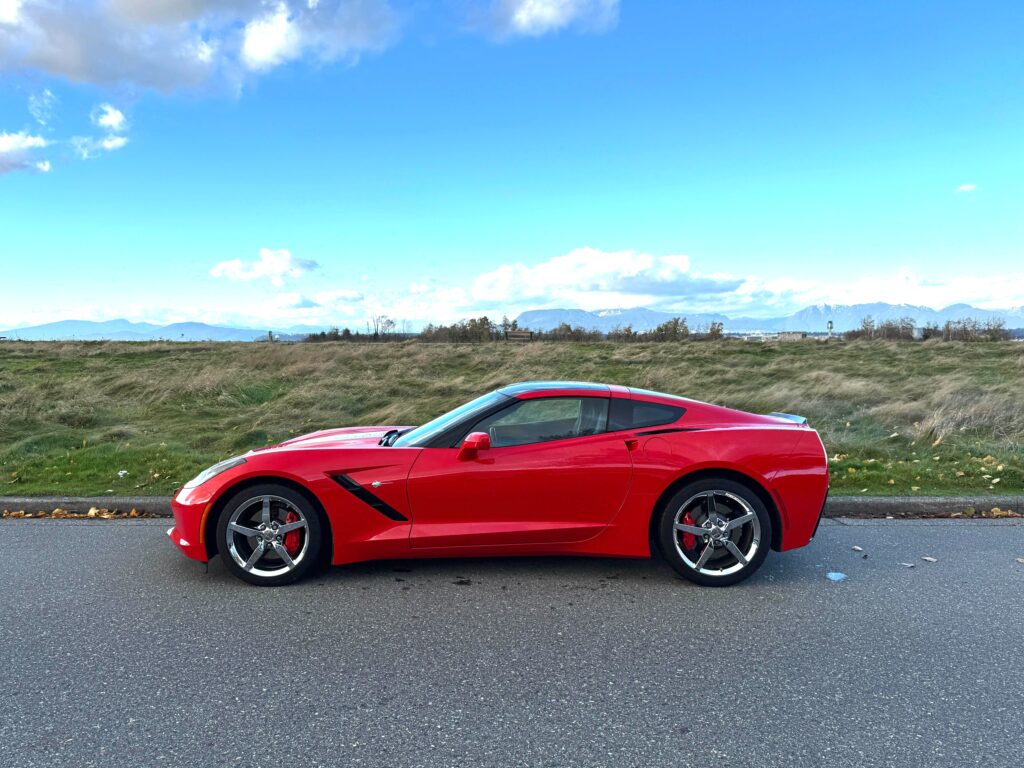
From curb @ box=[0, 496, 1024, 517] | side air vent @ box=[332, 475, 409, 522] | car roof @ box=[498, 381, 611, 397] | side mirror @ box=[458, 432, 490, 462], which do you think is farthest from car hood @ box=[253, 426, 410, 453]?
curb @ box=[0, 496, 1024, 517]

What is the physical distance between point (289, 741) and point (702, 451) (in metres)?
2.79

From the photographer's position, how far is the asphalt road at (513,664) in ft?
8.35

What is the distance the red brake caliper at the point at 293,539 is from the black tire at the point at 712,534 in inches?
89.4

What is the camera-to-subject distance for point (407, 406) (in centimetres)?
1223

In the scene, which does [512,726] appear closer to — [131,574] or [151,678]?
[151,678]

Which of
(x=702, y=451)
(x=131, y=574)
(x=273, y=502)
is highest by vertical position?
(x=702, y=451)

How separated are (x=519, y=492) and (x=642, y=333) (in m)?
40.2

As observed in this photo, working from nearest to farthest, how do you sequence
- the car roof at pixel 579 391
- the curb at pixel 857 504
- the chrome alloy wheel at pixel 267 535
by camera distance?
the chrome alloy wheel at pixel 267 535, the car roof at pixel 579 391, the curb at pixel 857 504

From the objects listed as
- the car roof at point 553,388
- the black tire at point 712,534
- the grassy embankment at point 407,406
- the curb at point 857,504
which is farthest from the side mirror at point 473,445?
the grassy embankment at point 407,406

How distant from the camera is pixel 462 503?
163 inches

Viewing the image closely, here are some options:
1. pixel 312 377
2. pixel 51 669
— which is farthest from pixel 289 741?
pixel 312 377

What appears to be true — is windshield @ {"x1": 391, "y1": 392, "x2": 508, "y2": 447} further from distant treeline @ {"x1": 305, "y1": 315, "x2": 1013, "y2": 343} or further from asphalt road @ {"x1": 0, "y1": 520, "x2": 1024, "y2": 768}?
distant treeline @ {"x1": 305, "y1": 315, "x2": 1013, "y2": 343}

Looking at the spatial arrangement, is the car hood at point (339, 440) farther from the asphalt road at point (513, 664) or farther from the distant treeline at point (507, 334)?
the distant treeline at point (507, 334)

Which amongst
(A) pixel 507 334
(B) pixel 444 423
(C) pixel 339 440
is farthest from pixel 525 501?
(A) pixel 507 334
